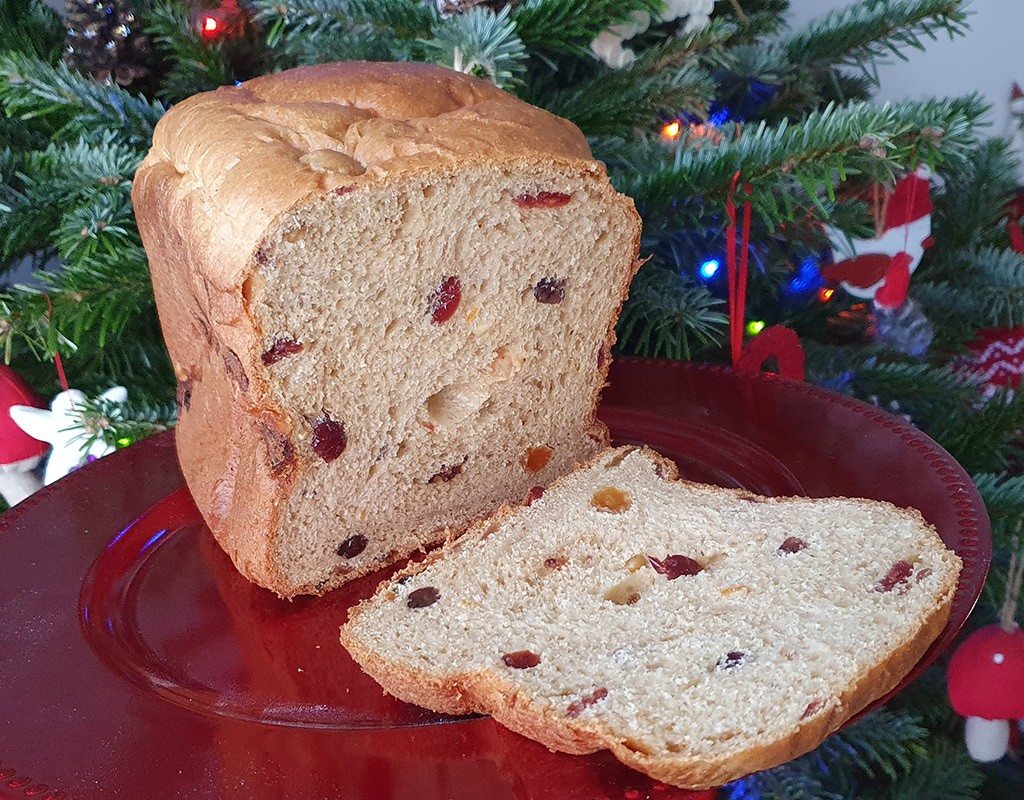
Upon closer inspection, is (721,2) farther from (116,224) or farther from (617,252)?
(116,224)

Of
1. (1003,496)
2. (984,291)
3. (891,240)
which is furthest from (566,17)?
(984,291)

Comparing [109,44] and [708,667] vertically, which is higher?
[109,44]

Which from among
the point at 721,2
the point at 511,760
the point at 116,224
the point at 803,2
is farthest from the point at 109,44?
the point at 803,2

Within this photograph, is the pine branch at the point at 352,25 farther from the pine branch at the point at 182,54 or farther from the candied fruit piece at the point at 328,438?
the candied fruit piece at the point at 328,438

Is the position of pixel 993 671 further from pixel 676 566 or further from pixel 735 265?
pixel 735 265

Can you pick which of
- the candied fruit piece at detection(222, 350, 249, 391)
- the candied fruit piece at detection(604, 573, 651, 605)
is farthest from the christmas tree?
the candied fruit piece at detection(604, 573, 651, 605)

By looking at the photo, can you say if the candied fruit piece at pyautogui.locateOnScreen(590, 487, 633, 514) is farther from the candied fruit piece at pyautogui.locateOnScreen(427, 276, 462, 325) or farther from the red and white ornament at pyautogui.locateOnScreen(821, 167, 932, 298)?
the red and white ornament at pyautogui.locateOnScreen(821, 167, 932, 298)

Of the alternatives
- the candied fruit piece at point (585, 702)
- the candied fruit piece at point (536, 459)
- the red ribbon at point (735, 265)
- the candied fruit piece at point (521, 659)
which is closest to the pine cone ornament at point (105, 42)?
the candied fruit piece at point (536, 459)
